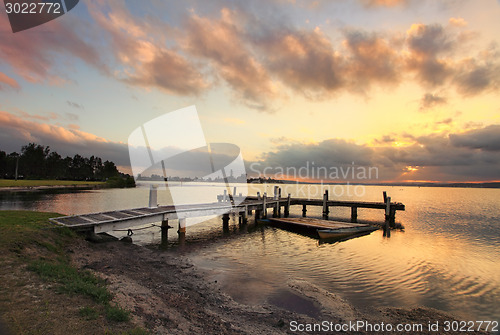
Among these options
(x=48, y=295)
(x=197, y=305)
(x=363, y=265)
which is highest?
(x=48, y=295)

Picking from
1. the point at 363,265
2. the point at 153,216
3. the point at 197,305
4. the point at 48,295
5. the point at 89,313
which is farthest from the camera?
the point at 153,216

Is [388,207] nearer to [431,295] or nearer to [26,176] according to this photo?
[431,295]

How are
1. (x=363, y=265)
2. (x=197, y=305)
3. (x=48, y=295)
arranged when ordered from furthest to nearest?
1. (x=363, y=265)
2. (x=197, y=305)
3. (x=48, y=295)

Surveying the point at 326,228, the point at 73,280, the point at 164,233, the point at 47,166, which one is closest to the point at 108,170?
the point at 47,166

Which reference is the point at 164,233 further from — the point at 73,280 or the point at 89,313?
the point at 89,313

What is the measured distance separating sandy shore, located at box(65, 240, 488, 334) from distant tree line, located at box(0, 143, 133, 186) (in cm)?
10690

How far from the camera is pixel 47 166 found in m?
111

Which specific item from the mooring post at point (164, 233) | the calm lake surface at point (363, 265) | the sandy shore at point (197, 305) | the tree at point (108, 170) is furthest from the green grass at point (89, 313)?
the tree at point (108, 170)

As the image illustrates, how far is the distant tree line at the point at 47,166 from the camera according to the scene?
3917 inches

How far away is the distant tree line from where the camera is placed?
99.5m

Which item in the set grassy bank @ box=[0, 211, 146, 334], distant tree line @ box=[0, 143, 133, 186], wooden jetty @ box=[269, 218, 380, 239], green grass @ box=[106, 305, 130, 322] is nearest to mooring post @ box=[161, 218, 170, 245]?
grassy bank @ box=[0, 211, 146, 334]

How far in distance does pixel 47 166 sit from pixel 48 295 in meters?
136

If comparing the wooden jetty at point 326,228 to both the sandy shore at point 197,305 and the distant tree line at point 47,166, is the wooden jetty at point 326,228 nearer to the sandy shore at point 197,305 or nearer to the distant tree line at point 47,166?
the sandy shore at point 197,305

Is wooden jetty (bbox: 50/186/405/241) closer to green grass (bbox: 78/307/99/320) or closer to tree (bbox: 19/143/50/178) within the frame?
green grass (bbox: 78/307/99/320)
